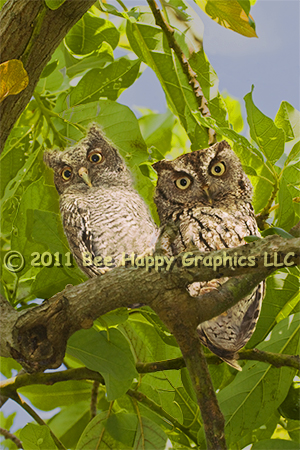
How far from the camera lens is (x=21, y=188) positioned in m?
1.06

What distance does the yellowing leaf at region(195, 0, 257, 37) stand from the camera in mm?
787

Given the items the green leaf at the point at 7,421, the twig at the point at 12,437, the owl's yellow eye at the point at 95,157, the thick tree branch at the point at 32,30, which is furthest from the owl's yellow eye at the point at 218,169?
the green leaf at the point at 7,421

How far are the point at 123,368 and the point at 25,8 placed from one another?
28.9 inches

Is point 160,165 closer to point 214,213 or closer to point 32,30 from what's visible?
point 214,213

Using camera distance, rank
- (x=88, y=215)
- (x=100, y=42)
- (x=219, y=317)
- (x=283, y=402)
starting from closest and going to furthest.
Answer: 1. (x=219, y=317)
2. (x=88, y=215)
3. (x=283, y=402)
4. (x=100, y=42)

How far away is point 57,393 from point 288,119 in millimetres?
919

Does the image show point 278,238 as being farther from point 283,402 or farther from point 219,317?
point 283,402

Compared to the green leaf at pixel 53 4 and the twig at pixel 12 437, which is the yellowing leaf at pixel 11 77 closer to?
the green leaf at pixel 53 4

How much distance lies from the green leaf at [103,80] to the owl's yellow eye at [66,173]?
0.28 metres

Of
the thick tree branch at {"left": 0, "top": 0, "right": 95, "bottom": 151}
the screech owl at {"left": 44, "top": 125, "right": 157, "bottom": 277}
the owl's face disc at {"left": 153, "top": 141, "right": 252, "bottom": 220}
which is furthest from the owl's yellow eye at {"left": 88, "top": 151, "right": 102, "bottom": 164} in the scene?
the thick tree branch at {"left": 0, "top": 0, "right": 95, "bottom": 151}

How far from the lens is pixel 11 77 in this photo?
0.77 meters

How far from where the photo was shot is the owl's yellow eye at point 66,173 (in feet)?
2.75

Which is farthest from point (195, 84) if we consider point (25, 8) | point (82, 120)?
point (25, 8)

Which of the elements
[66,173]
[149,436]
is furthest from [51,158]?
[149,436]
